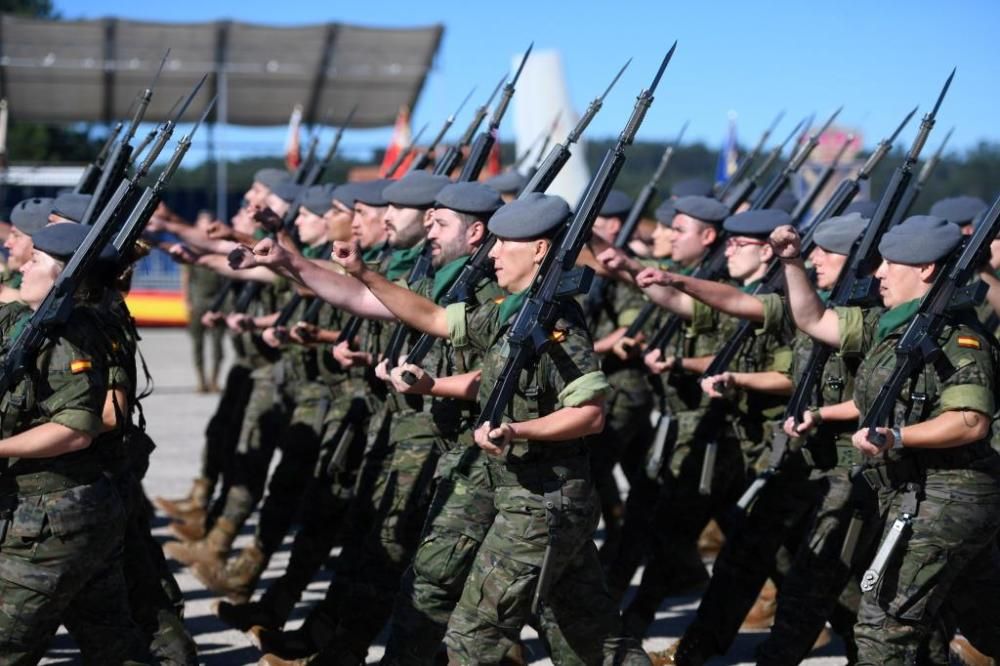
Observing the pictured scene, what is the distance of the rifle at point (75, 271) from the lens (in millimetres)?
4660

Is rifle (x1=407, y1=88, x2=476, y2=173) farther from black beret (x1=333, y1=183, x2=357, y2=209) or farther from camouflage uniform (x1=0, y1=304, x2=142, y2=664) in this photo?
camouflage uniform (x1=0, y1=304, x2=142, y2=664)

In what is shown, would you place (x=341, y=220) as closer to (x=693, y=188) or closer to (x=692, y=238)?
(x=692, y=238)

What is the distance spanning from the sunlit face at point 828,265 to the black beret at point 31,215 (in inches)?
131

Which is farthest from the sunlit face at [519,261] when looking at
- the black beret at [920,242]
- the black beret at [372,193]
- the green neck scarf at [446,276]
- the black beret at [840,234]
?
the black beret at [372,193]

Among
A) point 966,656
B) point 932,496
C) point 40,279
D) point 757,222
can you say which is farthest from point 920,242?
point 40,279

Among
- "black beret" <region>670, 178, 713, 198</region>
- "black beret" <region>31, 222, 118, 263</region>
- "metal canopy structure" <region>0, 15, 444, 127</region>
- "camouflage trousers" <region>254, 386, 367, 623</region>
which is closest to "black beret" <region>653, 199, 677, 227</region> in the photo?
"black beret" <region>670, 178, 713, 198</region>

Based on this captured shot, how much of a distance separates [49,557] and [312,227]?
3.96m

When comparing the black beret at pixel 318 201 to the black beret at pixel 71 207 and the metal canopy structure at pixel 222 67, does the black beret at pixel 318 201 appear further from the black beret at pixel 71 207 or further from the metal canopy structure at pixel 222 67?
the metal canopy structure at pixel 222 67

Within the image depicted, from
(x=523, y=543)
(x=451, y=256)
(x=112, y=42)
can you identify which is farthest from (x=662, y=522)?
(x=112, y=42)

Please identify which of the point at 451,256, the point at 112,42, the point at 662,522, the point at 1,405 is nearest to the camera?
the point at 1,405

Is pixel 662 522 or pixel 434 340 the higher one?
pixel 434 340

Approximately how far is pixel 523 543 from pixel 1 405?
67.5 inches

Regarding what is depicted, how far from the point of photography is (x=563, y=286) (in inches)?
187

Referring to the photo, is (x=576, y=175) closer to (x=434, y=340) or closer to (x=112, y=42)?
(x=112, y=42)
